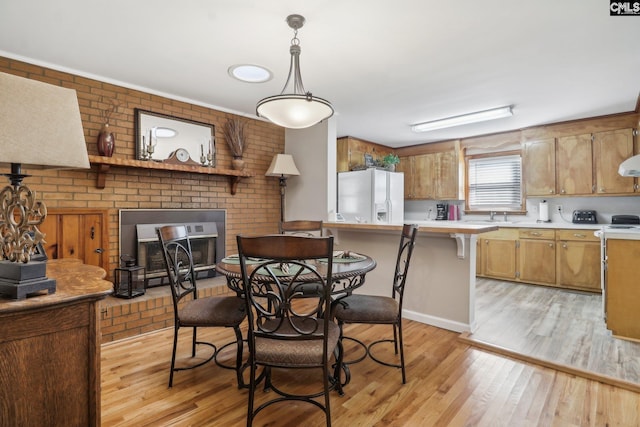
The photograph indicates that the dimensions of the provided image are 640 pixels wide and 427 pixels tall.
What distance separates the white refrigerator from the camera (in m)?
4.52

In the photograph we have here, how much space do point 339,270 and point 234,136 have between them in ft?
8.63

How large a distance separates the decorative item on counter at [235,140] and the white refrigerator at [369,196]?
1.59 m

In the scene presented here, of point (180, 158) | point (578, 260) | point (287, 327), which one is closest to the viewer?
point (287, 327)

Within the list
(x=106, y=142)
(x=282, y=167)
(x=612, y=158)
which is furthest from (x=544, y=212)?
(x=106, y=142)

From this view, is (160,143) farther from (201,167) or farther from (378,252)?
(378,252)

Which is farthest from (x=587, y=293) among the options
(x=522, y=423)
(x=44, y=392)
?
(x=44, y=392)

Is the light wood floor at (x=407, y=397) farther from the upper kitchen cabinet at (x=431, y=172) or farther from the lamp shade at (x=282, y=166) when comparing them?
the upper kitchen cabinet at (x=431, y=172)

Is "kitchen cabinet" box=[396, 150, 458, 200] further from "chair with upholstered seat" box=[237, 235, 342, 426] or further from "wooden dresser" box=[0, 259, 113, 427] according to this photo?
"wooden dresser" box=[0, 259, 113, 427]

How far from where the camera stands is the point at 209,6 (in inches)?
78.2

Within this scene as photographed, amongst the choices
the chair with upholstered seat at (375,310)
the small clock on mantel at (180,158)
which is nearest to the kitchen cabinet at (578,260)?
the chair with upholstered seat at (375,310)

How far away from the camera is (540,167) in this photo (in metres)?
4.75

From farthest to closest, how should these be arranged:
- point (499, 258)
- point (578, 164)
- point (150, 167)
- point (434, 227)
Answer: point (499, 258) < point (578, 164) < point (150, 167) < point (434, 227)

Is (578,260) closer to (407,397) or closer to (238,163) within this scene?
(407,397)

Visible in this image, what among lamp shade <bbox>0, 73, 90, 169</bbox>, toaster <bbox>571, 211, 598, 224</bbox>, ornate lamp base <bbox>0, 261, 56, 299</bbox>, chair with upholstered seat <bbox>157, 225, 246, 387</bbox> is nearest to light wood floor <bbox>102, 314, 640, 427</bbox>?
chair with upholstered seat <bbox>157, 225, 246, 387</bbox>
